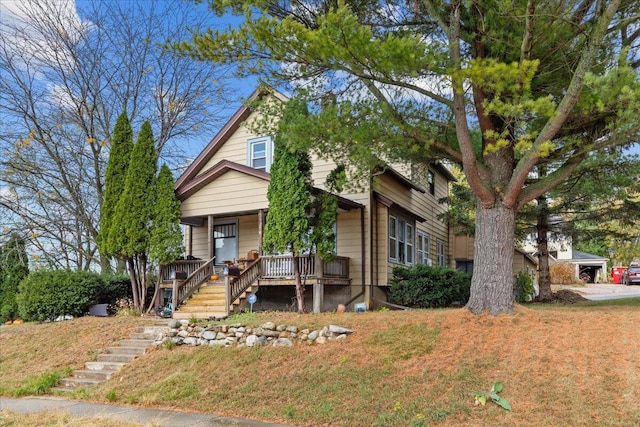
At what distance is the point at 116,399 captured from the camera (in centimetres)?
886

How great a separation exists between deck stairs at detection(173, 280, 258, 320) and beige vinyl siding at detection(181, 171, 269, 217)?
2.37 metres

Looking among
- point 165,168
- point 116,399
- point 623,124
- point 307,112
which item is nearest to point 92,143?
point 165,168

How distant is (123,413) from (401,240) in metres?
12.0

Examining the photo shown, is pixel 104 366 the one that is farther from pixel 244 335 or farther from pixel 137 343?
pixel 244 335

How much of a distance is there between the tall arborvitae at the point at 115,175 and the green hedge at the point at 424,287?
346 inches

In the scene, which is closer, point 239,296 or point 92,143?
point 239,296

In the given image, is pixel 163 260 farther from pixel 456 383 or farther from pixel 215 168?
pixel 456 383

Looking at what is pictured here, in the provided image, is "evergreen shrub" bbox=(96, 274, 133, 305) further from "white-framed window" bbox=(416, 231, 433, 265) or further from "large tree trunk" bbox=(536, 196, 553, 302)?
"large tree trunk" bbox=(536, 196, 553, 302)

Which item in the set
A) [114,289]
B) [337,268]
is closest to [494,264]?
[337,268]

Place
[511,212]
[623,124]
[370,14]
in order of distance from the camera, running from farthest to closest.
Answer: [370,14]
[511,212]
[623,124]

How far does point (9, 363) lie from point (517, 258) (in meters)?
23.8

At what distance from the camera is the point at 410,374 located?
7934mm

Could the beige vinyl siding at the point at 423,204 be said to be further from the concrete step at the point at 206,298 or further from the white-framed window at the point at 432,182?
the concrete step at the point at 206,298

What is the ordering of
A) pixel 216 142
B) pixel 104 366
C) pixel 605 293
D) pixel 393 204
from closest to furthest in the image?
pixel 104 366, pixel 393 204, pixel 216 142, pixel 605 293
